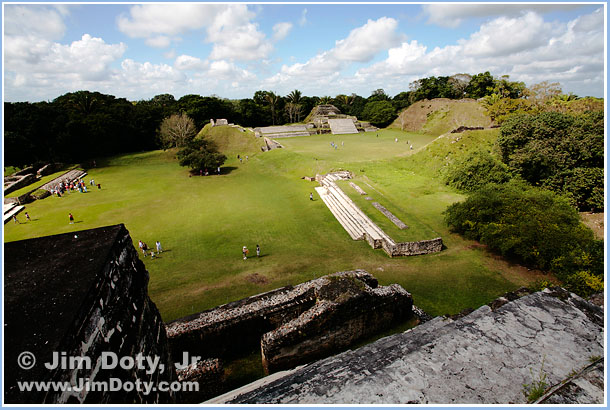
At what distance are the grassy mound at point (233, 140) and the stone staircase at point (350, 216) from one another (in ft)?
51.6

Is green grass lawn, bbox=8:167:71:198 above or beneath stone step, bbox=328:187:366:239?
above

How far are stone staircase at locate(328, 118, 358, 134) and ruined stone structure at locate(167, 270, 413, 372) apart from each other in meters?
42.3

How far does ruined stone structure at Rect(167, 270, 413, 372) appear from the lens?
671 cm

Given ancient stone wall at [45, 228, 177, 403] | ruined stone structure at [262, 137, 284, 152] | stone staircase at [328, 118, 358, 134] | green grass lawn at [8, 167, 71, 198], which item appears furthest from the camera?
stone staircase at [328, 118, 358, 134]

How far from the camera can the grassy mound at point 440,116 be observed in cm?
4145

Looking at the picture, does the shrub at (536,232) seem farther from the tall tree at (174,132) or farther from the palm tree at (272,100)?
the palm tree at (272,100)

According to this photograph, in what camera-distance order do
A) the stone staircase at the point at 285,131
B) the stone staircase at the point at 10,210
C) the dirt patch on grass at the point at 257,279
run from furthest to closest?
the stone staircase at the point at 285,131
the stone staircase at the point at 10,210
the dirt patch on grass at the point at 257,279

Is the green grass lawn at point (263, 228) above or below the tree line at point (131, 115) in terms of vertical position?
below

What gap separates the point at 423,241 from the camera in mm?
12359

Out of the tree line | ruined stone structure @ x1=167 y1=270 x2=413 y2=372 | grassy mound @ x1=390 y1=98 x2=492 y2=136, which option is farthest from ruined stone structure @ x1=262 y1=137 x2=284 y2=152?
ruined stone structure @ x1=167 y1=270 x2=413 y2=372

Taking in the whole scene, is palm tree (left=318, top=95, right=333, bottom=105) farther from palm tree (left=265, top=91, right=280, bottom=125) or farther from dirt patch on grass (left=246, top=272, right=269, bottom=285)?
dirt patch on grass (left=246, top=272, right=269, bottom=285)

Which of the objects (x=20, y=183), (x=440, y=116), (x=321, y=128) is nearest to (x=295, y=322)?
(x=20, y=183)

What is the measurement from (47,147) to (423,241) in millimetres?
34446

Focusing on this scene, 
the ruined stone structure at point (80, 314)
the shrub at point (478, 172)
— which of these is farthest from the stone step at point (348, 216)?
the ruined stone structure at point (80, 314)
